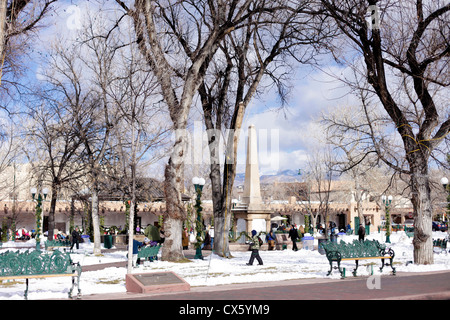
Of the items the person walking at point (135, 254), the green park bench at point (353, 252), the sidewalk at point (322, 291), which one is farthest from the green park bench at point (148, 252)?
the green park bench at point (353, 252)

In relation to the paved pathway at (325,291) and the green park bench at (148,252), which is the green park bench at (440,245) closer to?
the paved pathway at (325,291)

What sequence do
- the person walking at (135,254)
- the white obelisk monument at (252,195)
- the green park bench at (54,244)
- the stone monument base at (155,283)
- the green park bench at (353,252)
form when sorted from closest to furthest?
the stone monument base at (155,283) < the green park bench at (353,252) < the person walking at (135,254) < the green park bench at (54,244) < the white obelisk monument at (252,195)

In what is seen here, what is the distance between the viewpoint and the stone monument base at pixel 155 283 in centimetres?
928

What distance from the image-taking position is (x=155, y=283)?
9453 millimetres

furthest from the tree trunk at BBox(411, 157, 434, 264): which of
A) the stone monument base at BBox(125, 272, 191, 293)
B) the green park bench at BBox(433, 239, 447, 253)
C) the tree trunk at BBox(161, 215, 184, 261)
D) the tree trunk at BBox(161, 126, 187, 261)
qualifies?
the green park bench at BBox(433, 239, 447, 253)

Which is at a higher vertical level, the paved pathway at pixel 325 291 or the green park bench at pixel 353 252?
the green park bench at pixel 353 252

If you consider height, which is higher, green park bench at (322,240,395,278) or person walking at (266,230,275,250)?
green park bench at (322,240,395,278)

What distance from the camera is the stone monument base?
30.5 feet

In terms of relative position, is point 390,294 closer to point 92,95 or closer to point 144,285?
point 144,285

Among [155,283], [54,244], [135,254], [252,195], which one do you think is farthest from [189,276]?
[54,244]

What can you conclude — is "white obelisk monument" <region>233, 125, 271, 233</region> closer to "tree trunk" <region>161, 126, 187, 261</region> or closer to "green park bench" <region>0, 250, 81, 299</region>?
"tree trunk" <region>161, 126, 187, 261</region>
